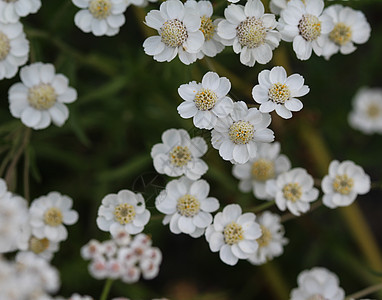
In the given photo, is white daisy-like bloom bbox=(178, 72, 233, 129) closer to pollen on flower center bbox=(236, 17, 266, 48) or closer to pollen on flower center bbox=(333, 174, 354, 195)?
pollen on flower center bbox=(236, 17, 266, 48)

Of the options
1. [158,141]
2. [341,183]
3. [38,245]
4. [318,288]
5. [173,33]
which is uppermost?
[173,33]

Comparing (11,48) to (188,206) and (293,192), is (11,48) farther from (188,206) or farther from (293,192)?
(293,192)

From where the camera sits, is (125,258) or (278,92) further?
(125,258)

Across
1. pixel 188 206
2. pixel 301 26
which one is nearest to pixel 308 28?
pixel 301 26

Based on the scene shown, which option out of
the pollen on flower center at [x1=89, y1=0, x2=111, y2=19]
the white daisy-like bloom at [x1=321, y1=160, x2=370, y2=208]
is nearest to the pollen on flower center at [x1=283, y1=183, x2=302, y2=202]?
the white daisy-like bloom at [x1=321, y1=160, x2=370, y2=208]

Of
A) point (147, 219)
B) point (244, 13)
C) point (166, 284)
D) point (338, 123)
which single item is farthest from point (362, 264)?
point (244, 13)

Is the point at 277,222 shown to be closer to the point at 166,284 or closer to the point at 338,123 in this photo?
the point at 338,123

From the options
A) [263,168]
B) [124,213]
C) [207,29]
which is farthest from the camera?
[263,168]

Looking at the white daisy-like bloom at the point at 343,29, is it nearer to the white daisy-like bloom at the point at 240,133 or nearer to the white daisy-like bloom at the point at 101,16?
the white daisy-like bloom at the point at 240,133
